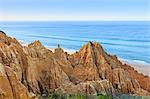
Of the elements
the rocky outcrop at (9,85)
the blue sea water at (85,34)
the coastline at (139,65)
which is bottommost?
the rocky outcrop at (9,85)

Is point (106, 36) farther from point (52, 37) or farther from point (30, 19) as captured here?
point (30, 19)

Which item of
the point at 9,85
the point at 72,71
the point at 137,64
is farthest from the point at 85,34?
the point at 9,85

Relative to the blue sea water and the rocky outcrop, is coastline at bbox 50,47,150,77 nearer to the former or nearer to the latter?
the blue sea water

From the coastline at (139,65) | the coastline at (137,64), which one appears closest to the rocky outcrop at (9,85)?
the coastline at (137,64)

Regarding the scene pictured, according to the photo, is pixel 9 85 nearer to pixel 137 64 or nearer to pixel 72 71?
pixel 72 71

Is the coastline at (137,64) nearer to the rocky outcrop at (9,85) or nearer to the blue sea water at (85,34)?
the blue sea water at (85,34)

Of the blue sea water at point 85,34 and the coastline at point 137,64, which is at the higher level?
the blue sea water at point 85,34

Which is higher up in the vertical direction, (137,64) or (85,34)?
(85,34)
